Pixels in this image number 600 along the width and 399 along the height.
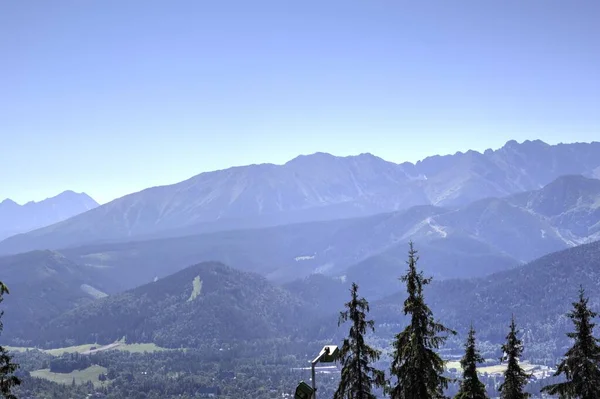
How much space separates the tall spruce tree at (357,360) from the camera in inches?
1455

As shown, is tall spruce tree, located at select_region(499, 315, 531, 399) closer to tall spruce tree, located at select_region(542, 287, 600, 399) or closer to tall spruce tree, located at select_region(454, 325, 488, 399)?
tall spruce tree, located at select_region(454, 325, 488, 399)

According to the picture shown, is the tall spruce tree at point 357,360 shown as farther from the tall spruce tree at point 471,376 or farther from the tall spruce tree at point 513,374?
the tall spruce tree at point 513,374

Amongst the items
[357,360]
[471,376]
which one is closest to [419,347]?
[357,360]

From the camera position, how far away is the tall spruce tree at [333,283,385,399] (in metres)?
37.0

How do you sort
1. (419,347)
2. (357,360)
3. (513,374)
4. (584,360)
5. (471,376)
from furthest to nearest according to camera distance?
(513,374) < (471,376) < (584,360) < (357,360) < (419,347)

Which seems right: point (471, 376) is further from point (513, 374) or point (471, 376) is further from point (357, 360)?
point (357, 360)

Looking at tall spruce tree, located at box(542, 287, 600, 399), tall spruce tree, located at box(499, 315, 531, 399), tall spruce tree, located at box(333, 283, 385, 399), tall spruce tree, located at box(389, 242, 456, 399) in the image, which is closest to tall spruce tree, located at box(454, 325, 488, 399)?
tall spruce tree, located at box(499, 315, 531, 399)

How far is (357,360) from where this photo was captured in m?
37.6

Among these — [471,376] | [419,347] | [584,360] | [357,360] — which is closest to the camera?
[419,347]

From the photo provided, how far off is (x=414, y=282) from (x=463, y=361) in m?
10.3

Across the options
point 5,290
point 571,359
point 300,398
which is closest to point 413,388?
point 571,359

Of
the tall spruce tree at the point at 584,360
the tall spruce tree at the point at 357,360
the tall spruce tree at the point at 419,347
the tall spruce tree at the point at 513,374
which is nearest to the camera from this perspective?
the tall spruce tree at the point at 419,347

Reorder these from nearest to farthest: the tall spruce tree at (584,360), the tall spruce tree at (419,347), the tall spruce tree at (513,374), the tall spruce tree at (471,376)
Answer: the tall spruce tree at (419,347) → the tall spruce tree at (584,360) → the tall spruce tree at (471,376) → the tall spruce tree at (513,374)

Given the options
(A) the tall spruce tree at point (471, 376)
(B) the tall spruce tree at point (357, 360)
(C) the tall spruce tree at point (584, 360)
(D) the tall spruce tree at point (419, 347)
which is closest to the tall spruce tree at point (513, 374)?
(A) the tall spruce tree at point (471, 376)
